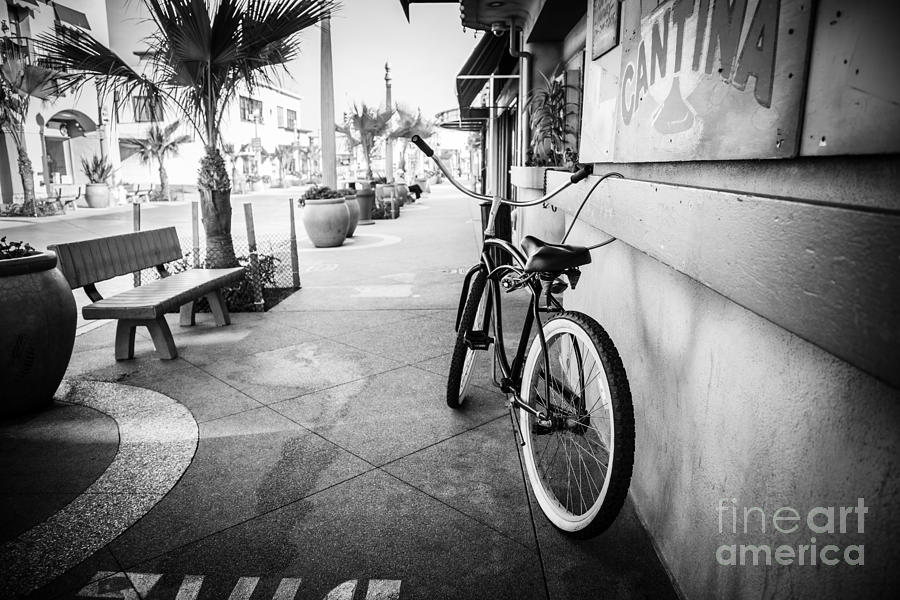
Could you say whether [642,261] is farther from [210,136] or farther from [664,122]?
[210,136]

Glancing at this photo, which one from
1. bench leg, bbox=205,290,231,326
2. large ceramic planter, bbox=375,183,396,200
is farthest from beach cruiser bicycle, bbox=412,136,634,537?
large ceramic planter, bbox=375,183,396,200

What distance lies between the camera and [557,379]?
2.46 m

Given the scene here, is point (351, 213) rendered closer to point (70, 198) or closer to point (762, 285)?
point (762, 285)

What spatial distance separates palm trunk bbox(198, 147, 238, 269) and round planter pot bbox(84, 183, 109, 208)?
68.2 feet

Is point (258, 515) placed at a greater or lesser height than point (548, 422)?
lesser

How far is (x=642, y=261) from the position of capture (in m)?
2.48

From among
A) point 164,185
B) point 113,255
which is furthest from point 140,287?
point 164,185

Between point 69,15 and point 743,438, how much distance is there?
33019 mm

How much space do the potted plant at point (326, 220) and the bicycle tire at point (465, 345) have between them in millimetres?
7939

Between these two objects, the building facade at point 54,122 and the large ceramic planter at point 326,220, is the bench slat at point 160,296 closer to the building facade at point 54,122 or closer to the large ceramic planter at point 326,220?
the large ceramic planter at point 326,220

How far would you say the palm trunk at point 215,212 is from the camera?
6.25 metres

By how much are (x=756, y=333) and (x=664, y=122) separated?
0.92 m

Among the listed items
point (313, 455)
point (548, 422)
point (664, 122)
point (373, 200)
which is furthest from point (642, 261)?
point (373, 200)

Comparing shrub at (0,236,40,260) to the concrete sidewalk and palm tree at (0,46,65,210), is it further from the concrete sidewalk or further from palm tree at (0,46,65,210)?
palm tree at (0,46,65,210)
